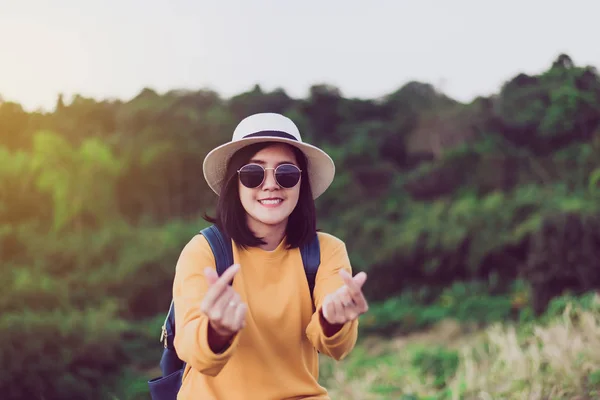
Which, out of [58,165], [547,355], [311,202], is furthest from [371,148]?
[311,202]

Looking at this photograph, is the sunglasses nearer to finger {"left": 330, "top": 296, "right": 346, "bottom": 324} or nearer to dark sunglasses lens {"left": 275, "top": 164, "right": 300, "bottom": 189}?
dark sunglasses lens {"left": 275, "top": 164, "right": 300, "bottom": 189}

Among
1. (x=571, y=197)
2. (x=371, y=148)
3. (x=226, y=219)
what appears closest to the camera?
(x=226, y=219)

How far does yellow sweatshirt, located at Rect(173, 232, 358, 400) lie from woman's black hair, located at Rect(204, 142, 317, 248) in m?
0.04

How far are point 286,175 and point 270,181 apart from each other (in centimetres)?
5

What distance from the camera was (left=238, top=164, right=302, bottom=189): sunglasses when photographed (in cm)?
201

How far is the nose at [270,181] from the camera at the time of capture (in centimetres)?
201

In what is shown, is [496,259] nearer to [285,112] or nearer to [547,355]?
[285,112]

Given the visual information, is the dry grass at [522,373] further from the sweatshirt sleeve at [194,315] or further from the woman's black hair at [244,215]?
the sweatshirt sleeve at [194,315]

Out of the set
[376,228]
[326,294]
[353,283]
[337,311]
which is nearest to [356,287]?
[353,283]

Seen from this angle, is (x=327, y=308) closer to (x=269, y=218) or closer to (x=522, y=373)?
(x=269, y=218)

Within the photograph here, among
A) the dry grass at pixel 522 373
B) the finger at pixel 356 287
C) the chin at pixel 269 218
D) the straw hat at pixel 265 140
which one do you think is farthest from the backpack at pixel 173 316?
the dry grass at pixel 522 373

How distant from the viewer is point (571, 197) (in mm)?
14242

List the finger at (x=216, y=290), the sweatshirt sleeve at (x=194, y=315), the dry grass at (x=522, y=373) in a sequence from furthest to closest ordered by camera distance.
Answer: the dry grass at (x=522, y=373)
the sweatshirt sleeve at (x=194, y=315)
the finger at (x=216, y=290)

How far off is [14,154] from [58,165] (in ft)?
3.62
